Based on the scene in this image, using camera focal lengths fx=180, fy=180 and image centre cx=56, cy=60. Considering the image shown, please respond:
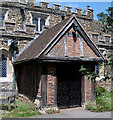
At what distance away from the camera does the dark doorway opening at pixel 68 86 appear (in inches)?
378

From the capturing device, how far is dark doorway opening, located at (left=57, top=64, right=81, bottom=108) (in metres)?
9.59

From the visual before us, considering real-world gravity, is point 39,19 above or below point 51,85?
above

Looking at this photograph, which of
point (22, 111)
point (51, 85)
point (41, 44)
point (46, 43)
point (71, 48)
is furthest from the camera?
point (41, 44)

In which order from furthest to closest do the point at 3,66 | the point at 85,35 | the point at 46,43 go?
the point at 3,66, the point at 85,35, the point at 46,43

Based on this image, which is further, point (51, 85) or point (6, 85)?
point (6, 85)

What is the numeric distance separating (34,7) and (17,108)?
11.5 metres

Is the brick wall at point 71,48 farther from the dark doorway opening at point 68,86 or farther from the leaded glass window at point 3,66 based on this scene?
the leaded glass window at point 3,66

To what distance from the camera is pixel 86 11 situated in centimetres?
2033

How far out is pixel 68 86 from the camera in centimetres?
986

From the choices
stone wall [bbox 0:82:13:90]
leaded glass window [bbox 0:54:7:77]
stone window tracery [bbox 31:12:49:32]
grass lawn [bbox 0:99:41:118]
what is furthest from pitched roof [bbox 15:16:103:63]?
stone window tracery [bbox 31:12:49:32]

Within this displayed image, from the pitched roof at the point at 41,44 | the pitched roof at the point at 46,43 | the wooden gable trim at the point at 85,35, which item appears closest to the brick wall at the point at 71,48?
the wooden gable trim at the point at 85,35

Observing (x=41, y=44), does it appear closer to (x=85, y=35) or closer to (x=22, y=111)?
(x=85, y=35)

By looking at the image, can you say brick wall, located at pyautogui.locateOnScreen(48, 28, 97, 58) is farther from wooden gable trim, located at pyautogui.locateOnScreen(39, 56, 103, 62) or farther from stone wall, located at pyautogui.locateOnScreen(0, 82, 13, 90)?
stone wall, located at pyautogui.locateOnScreen(0, 82, 13, 90)

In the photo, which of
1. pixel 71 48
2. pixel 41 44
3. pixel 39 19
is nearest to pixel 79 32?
pixel 71 48
